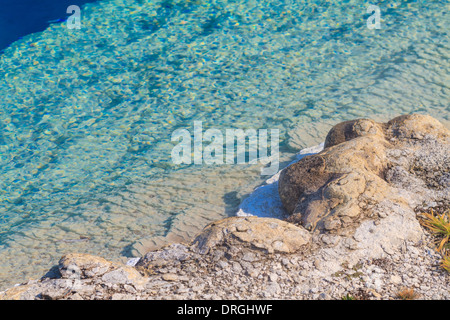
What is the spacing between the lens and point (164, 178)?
20.1 ft

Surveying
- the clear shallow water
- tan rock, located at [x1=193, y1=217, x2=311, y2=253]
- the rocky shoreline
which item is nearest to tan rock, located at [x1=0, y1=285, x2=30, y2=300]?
the rocky shoreline

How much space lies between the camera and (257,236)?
12.8 feet

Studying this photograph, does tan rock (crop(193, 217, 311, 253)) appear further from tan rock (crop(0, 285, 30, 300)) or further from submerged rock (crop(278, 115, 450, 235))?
tan rock (crop(0, 285, 30, 300))

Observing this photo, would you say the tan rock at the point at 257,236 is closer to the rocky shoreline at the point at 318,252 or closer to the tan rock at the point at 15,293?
the rocky shoreline at the point at 318,252

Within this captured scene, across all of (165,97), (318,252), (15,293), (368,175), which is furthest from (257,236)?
(165,97)

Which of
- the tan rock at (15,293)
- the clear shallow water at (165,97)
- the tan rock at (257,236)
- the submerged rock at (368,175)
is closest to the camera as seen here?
the tan rock at (15,293)

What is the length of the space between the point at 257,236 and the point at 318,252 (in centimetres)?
53

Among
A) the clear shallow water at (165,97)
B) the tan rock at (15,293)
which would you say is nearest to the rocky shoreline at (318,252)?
the tan rock at (15,293)

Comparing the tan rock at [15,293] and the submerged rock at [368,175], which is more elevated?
the tan rock at [15,293]

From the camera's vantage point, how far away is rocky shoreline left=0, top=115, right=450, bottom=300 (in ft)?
11.7

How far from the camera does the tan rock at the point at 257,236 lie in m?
3.86

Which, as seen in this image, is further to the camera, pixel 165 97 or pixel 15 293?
pixel 165 97

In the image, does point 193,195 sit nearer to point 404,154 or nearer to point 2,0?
point 404,154

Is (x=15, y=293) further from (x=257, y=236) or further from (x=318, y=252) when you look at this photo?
(x=318, y=252)
